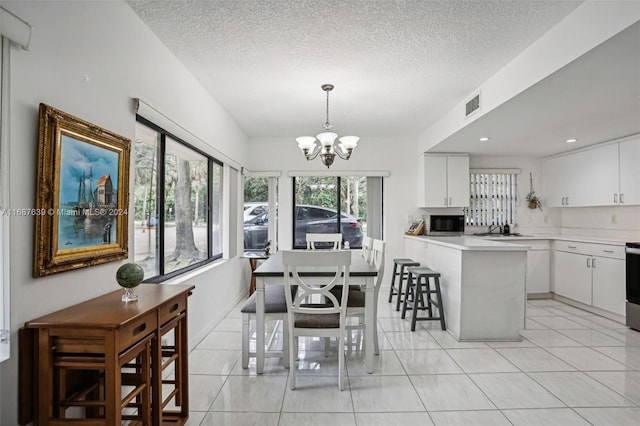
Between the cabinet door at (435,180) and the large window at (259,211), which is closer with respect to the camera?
the cabinet door at (435,180)

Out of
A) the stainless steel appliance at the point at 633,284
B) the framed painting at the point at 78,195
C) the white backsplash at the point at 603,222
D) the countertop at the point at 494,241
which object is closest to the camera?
the framed painting at the point at 78,195

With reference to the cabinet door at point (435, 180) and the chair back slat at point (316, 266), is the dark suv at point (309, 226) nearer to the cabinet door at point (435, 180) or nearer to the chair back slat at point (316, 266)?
the cabinet door at point (435, 180)

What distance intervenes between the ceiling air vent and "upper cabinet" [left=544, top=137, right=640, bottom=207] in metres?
2.26

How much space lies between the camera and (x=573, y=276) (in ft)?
15.7

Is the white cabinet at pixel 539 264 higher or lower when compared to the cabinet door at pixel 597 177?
lower

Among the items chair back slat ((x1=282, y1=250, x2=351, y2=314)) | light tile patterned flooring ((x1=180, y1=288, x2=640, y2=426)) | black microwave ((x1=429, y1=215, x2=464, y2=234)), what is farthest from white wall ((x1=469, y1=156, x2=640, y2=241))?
chair back slat ((x1=282, y1=250, x2=351, y2=314))

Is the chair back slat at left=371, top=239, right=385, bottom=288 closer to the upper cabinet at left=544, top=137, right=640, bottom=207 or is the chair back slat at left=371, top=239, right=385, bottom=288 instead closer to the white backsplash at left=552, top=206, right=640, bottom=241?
the upper cabinet at left=544, top=137, right=640, bottom=207

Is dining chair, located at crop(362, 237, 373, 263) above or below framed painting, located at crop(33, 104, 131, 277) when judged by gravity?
below

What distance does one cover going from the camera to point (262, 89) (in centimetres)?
356

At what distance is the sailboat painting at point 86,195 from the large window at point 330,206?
13.0 feet

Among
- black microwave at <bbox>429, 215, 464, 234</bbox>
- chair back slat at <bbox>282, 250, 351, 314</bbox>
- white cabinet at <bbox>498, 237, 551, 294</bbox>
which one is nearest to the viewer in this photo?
chair back slat at <bbox>282, 250, 351, 314</bbox>

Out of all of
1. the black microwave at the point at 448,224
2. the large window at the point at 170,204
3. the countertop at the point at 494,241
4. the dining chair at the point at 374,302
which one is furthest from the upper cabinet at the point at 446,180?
the large window at the point at 170,204

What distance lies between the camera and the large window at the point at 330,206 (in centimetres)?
591

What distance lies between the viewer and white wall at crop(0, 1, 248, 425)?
1.38m
